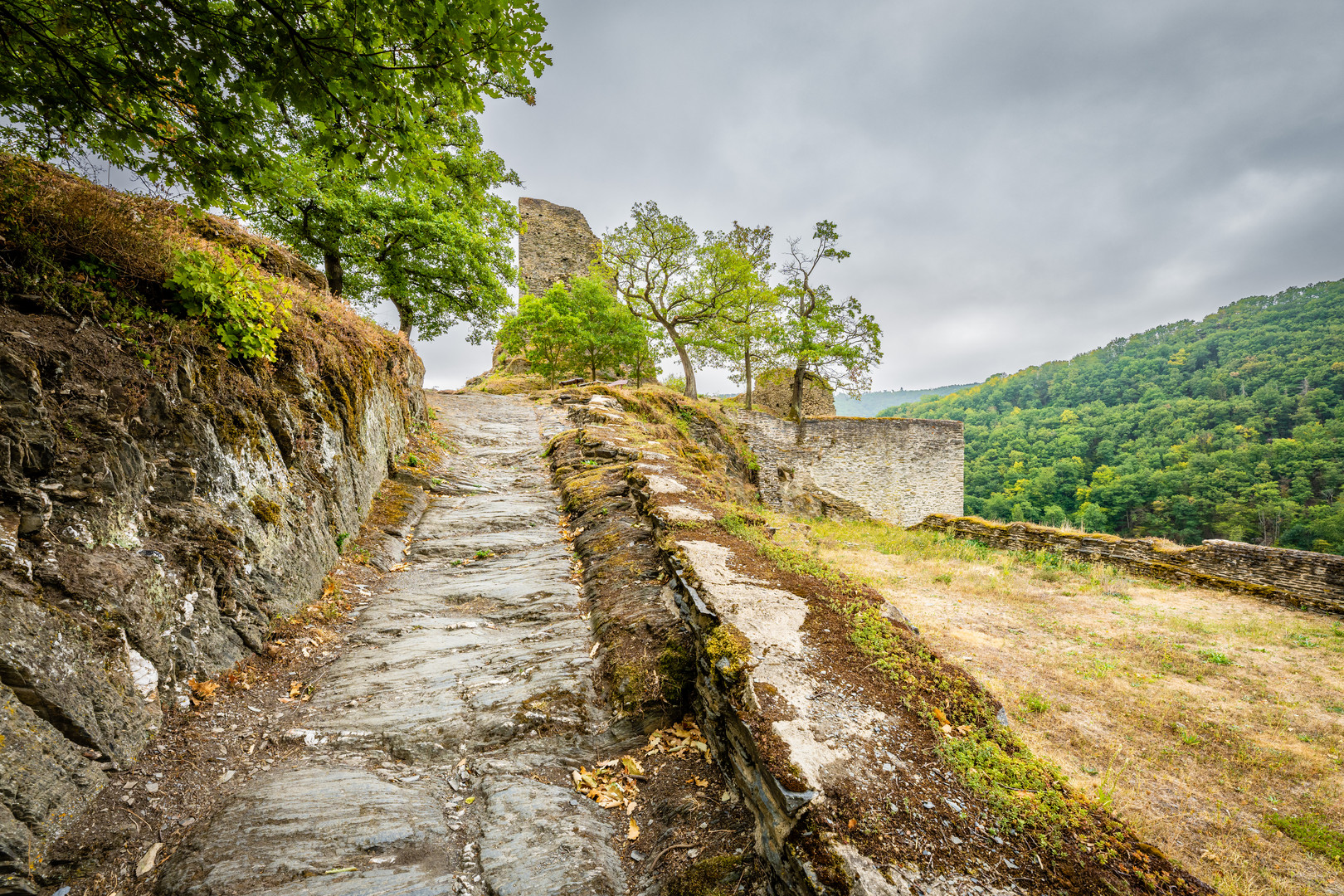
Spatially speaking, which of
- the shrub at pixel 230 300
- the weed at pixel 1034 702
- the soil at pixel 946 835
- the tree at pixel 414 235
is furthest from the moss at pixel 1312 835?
the tree at pixel 414 235

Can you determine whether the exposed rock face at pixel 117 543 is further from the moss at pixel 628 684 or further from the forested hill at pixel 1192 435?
the forested hill at pixel 1192 435

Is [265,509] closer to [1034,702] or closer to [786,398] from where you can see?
[1034,702]

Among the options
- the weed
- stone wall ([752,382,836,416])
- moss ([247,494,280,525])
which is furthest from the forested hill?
moss ([247,494,280,525])

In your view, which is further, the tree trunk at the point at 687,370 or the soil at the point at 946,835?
the tree trunk at the point at 687,370

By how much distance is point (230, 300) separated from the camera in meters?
3.20

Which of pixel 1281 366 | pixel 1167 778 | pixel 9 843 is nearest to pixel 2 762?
pixel 9 843

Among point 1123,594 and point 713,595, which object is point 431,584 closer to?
point 713,595

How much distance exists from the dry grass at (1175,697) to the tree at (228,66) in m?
5.66

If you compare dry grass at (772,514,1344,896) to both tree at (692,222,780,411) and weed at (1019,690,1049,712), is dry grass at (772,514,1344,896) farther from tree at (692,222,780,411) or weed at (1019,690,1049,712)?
tree at (692,222,780,411)

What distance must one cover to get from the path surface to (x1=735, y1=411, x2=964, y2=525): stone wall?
15.6 m

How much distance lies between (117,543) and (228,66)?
2.40m

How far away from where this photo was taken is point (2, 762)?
1531mm

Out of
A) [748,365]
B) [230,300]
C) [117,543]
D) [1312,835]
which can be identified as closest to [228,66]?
[230,300]

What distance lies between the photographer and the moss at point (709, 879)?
186 centimetres
